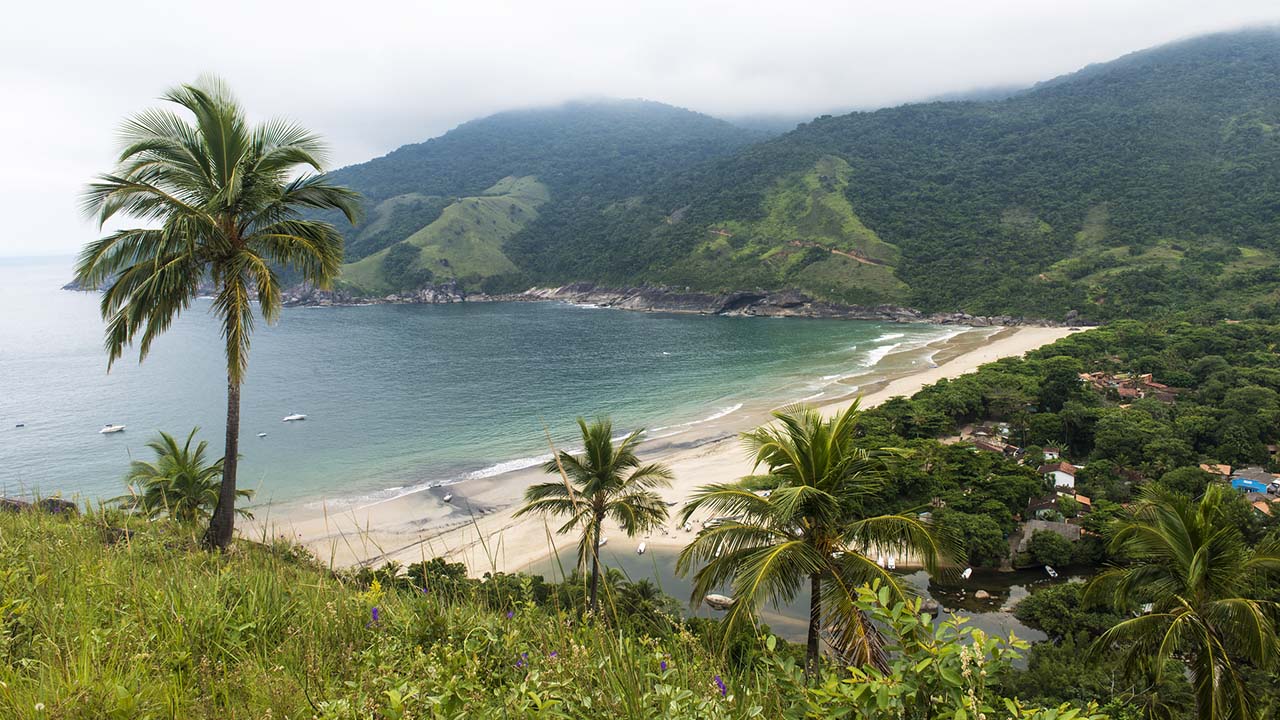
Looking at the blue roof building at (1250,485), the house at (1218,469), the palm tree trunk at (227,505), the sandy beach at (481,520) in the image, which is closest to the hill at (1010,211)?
the house at (1218,469)

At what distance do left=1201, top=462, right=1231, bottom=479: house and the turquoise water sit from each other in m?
23.9

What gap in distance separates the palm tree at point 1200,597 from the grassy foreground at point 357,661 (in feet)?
25.5

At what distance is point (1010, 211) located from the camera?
130m

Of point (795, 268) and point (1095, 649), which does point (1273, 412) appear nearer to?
point (1095, 649)

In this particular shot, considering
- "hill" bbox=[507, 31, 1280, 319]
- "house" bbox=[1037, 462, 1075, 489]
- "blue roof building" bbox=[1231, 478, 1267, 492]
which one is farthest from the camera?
"hill" bbox=[507, 31, 1280, 319]

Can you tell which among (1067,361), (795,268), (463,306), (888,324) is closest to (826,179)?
(795,268)

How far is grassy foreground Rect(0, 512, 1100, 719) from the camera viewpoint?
221 centimetres

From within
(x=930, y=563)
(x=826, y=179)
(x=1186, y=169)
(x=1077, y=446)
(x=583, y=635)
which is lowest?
(x=1077, y=446)

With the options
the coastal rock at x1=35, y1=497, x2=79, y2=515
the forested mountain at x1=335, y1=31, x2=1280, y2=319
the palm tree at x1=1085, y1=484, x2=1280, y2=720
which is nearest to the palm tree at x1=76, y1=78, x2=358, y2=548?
the coastal rock at x1=35, y1=497, x2=79, y2=515

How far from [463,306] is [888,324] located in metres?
97.4

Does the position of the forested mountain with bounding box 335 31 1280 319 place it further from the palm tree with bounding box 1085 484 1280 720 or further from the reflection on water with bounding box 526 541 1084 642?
the palm tree with bounding box 1085 484 1280 720

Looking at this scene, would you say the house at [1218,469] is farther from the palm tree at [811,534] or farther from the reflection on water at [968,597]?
the palm tree at [811,534]

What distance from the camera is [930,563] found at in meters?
7.64

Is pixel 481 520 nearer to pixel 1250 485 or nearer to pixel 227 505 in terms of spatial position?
pixel 227 505
